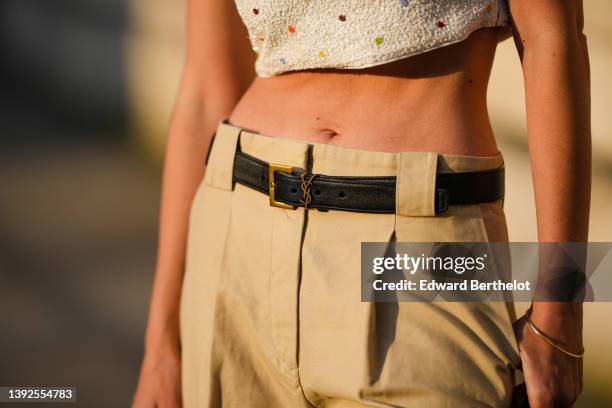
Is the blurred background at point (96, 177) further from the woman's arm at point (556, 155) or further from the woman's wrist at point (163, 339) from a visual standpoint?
the woman's arm at point (556, 155)

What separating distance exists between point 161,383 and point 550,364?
71cm

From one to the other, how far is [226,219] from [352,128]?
0.88 ft

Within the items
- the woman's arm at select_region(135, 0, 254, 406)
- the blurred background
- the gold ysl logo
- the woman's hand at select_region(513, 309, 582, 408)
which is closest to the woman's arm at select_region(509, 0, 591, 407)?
the woman's hand at select_region(513, 309, 582, 408)

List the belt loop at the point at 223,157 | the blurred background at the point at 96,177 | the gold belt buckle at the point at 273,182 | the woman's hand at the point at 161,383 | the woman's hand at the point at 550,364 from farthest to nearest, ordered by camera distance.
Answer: the blurred background at the point at 96,177 < the woman's hand at the point at 161,383 < the belt loop at the point at 223,157 < the gold belt buckle at the point at 273,182 < the woman's hand at the point at 550,364

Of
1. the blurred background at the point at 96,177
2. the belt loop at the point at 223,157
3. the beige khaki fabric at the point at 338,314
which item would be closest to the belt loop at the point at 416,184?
the beige khaki fabric at the point at 338,314

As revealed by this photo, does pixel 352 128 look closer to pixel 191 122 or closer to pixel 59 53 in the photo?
pixel 191 122

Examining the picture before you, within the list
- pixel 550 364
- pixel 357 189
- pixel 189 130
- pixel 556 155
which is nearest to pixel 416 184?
pixel 357 189

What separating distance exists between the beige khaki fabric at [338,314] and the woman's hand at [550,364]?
0.9 inches

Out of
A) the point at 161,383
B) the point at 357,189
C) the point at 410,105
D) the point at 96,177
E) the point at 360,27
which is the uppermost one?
the point at 96,177

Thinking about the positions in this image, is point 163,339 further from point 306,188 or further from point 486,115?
point 486,115

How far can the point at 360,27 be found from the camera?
1.15m

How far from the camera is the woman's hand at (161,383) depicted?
1412mm

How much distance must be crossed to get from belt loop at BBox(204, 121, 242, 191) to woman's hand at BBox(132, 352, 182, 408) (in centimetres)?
36

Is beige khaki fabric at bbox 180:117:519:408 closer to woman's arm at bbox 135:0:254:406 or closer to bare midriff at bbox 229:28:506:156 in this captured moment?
bare midriff at bbox 229:28:506:156
